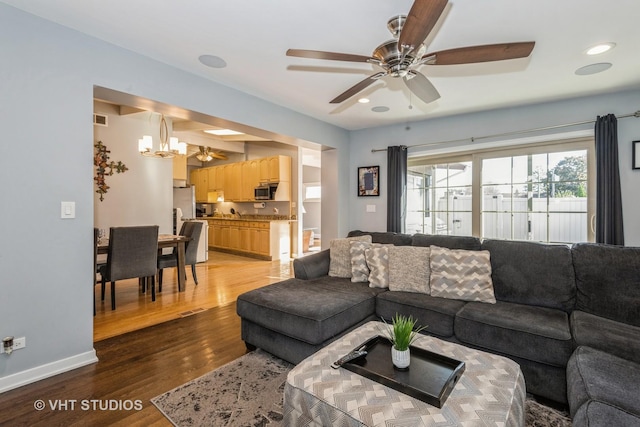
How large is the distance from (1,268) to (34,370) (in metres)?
0.77

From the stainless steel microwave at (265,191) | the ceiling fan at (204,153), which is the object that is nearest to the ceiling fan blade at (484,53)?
the stainless steel microwave at (265,191)

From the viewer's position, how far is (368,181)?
198 inches

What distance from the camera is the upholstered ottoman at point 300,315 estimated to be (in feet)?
7.42

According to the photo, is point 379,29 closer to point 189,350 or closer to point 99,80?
point 99,80

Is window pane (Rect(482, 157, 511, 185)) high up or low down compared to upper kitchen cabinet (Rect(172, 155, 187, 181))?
down

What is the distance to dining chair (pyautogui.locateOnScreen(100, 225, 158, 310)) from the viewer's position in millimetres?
3594

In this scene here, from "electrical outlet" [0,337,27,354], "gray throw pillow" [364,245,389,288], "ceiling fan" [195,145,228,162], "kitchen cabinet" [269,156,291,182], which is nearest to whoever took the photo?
"electrical outlet" [0,337,27,354]

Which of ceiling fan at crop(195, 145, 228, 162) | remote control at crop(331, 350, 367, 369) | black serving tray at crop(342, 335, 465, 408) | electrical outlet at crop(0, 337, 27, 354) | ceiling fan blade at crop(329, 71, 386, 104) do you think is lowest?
electrical outlet at crop(0, 337, 27, 354)

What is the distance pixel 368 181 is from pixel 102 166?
438cm

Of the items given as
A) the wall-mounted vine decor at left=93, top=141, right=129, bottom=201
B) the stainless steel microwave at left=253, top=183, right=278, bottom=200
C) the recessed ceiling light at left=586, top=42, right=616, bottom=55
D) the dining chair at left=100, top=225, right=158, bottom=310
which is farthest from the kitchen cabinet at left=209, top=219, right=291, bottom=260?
the recessed ceiling light at left=586, top=42, right=616, bottom=55

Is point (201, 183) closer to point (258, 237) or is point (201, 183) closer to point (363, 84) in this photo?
point (258, 237)

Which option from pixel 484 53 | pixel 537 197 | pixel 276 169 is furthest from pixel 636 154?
pixel 276 169

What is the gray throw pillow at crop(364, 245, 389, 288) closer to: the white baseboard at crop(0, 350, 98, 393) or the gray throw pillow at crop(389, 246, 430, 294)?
the gray throw pillow at crop(389, 246, 430, 294)

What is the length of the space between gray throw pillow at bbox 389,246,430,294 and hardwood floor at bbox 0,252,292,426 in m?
1.55
